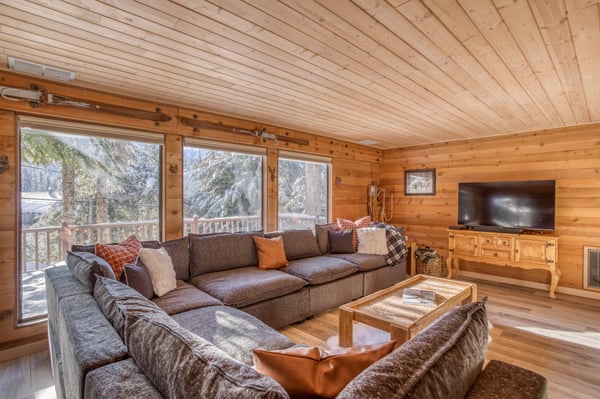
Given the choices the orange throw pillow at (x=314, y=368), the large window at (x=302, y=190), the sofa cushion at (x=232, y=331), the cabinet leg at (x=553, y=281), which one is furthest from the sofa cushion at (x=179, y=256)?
the cabinet leg at (x=553, y=281)

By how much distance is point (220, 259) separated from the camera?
3.21 meters

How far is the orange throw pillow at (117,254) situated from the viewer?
237 centimetres

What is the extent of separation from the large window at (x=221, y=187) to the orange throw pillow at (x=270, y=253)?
805 millimetres

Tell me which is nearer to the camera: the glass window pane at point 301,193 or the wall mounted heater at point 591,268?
the wall mounted heater at point 591,268

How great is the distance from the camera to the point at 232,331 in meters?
1.87

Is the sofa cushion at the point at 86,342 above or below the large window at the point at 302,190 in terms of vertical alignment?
below

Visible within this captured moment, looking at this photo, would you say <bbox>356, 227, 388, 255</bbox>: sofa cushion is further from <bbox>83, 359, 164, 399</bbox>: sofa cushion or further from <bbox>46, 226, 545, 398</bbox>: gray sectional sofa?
<bbox>83, 359, 164, 399</bbox>: sofa cushion

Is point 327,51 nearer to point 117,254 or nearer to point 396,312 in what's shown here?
point 396,312

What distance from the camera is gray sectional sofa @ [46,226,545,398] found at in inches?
31.0

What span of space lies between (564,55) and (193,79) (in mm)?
2737

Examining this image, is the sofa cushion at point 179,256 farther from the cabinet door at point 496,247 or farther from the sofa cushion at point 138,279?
the cabinet door at point 496,247

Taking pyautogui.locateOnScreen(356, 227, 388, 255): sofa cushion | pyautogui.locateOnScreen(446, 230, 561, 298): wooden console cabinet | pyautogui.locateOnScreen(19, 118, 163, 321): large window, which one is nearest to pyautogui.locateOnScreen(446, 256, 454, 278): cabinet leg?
pyautogui.locateOnScreen(446, 230, 561, 298): wooden console cabinet

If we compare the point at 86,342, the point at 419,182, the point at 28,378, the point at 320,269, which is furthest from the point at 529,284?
the point at 28,378

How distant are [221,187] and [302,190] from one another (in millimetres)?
1455
